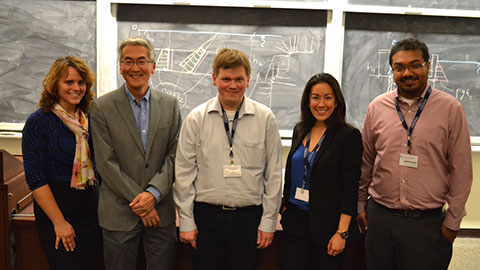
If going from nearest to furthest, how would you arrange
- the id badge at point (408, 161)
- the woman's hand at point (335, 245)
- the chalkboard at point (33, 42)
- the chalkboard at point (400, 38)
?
the woman's hand at point (335, 245), the id badge at point (408, 161), the chalkboard at point (33, 42), the chalkboard at point (400, 38)

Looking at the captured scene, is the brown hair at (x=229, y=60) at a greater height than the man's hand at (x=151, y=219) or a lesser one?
greater

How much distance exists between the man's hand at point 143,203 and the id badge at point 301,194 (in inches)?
27.5

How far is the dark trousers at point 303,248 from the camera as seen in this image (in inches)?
72.2

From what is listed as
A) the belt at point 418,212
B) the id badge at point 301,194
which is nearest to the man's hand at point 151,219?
the id badge at point 301,194

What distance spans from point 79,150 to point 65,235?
42 centimetres

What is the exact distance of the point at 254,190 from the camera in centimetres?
190

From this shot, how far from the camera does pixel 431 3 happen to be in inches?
132

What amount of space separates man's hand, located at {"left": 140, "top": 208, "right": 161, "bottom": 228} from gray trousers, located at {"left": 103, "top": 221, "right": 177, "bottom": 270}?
1.5 inches

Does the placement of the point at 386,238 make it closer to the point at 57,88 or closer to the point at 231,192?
the point at 231,192

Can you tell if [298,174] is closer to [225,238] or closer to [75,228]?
[225,238]

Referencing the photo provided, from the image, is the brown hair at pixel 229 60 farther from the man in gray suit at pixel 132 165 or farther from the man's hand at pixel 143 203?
the man's hand at pixel 143 203

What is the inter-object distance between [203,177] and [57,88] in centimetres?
86

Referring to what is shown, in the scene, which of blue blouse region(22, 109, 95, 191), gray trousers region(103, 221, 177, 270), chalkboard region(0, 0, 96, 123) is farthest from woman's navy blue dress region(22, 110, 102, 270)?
chalkboard region(0, 0, 96, 123)

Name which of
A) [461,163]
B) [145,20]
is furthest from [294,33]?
[461,163]
